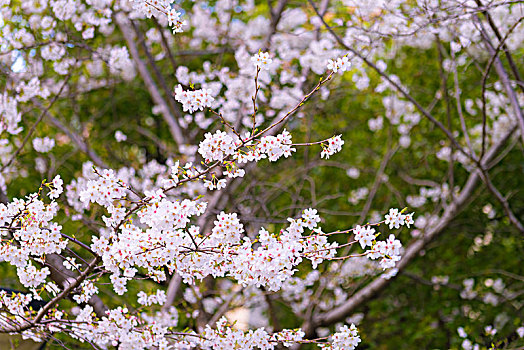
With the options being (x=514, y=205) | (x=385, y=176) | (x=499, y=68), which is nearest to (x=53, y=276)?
(x=499, y=68)

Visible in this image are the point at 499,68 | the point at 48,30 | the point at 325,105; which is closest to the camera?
the point at 499,68

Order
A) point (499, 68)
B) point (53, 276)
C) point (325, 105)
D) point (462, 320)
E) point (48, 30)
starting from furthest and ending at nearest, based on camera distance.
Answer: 1. point (325, 105)
2. point (462, 320)
3. point (48, 30)
4. point (499, 68)
5. point (53, 276)

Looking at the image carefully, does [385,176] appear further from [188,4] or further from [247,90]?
[188,4]

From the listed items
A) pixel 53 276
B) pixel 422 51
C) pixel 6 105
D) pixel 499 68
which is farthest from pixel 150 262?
pixel 422 51

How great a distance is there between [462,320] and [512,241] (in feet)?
3.61

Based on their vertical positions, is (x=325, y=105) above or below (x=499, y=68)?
above

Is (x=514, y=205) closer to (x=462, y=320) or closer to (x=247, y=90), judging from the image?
(x=462, y=320)

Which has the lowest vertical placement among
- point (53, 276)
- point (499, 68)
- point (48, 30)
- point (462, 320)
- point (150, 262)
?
point (150, 262)

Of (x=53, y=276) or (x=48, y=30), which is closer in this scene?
(x=53, y=276)

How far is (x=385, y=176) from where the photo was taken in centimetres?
597

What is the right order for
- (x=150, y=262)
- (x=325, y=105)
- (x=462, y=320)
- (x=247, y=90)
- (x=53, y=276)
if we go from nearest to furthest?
(x=150, y=262)
(x=53, y=276)
(x=247, y=90)
(x=462, y=320)
(x=325, y=105)

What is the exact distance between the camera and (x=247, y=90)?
5.04 meters

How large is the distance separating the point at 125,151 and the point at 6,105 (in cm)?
255

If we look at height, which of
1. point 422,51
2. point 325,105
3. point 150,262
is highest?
point 422,51
